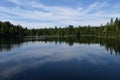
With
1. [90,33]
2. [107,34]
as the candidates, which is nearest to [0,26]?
[107,34]

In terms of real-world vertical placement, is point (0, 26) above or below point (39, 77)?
above

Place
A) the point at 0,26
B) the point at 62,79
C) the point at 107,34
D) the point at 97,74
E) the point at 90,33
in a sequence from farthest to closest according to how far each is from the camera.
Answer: the point at 90,33 → the point at 107,34 → the point at 0,26 → the point at 97,74 → the point at 62,79

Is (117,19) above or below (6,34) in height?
above

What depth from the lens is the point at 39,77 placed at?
19281mm

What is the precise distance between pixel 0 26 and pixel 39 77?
111 meters

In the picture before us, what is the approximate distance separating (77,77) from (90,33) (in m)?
178

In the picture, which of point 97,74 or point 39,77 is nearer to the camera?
point 39,77

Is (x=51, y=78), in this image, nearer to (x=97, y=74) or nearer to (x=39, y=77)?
(x=39, y=77)

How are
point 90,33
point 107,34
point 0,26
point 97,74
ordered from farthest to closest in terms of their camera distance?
point 90,33, point 107,34, point 0,26, point 97,74

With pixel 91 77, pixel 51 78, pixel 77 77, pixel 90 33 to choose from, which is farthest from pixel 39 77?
pixel 90 33

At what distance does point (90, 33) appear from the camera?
194 m

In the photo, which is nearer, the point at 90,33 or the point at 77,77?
the point at 77,77

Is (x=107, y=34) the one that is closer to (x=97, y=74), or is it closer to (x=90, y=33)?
(x=90, y=33)

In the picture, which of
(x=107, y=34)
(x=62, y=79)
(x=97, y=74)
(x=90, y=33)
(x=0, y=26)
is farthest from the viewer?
(x=90, y=33)
